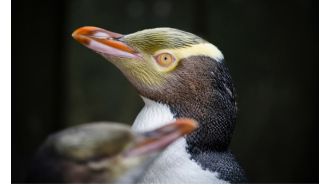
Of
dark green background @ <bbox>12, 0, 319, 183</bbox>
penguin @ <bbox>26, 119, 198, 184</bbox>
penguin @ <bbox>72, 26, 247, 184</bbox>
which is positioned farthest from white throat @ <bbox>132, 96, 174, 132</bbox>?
dark green background @ <bbox>12, 0, 319, 183</bbox>

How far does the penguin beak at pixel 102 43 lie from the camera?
38.2 inches

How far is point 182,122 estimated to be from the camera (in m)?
0.75

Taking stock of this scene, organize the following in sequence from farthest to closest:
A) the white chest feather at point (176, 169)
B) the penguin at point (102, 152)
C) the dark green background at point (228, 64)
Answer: the dark green background at point (228, 64)
the white chest feather at point (176, 169)
the penguin at point (102, 152)

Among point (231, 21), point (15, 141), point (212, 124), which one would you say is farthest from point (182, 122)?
point (15, 141)

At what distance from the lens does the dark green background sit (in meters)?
1.97

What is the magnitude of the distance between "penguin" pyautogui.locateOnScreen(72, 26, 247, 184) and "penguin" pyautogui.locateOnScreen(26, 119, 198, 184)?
0.21 m

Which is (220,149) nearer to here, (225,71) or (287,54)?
(225,71)

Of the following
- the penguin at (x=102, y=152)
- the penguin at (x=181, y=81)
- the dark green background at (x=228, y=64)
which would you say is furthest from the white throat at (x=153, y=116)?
the dark green background at (x=228, y=64)

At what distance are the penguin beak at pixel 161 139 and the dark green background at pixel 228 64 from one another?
123cm

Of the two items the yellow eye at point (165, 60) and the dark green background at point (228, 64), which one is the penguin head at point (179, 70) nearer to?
the yellow eye at point (165, 60)

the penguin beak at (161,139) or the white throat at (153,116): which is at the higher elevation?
the penguin beak at (161,139)

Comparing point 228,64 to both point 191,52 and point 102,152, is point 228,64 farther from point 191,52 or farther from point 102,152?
point 102,152

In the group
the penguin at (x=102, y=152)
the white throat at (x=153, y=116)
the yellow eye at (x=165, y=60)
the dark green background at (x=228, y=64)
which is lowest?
the dark green background at (x=228, y=64)

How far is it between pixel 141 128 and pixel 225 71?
162mm
